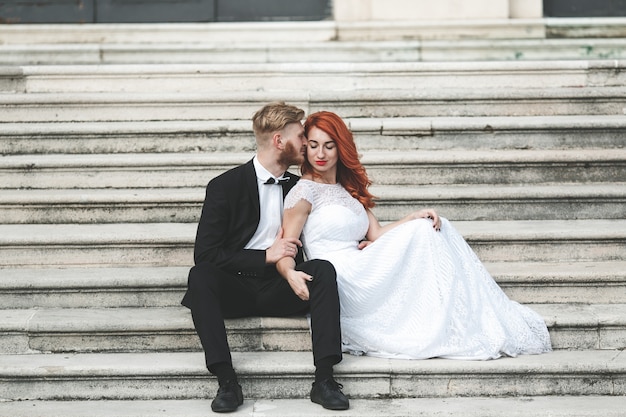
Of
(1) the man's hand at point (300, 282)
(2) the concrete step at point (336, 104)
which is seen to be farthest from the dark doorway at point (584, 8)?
(1) the man's hand at point (300, 282)

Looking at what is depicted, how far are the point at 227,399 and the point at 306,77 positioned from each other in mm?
3273

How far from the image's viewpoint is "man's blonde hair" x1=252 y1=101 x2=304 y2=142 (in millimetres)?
4523

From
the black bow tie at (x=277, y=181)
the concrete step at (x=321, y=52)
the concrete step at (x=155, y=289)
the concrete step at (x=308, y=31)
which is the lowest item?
the concrete step at (x=155, y=289)

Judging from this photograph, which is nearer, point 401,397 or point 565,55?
point 401,397

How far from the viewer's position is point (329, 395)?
13.1 ft

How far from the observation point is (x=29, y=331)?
14.8ft

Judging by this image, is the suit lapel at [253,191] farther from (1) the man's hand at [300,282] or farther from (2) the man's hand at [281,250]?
(1) the man's hand at [300,282]

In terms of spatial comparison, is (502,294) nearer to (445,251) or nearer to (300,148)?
(445,251)

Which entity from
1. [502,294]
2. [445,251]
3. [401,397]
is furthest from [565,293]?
[401,397]

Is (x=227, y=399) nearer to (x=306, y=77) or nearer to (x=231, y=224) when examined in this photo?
(x=231, y=224)

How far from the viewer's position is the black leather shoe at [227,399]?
399cm

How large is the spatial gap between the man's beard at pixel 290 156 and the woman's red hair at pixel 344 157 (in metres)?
0.08

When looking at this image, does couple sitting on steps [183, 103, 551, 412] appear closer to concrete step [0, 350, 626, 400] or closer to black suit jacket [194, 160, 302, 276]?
black suit jacket [194, 160, 302, 276]

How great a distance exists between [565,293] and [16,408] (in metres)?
2.80
